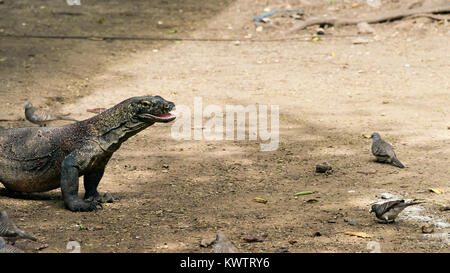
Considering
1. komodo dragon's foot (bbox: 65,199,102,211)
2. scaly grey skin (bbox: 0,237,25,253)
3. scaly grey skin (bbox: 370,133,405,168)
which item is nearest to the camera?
scaly grey skin (bbox: 0,237,25,253)

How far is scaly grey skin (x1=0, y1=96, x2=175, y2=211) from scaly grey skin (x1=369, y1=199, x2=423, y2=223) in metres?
1.79

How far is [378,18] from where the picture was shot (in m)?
13.8

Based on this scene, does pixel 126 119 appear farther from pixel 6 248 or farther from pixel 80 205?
pixel 6 248

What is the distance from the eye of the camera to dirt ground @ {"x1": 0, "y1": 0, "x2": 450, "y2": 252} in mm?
5086

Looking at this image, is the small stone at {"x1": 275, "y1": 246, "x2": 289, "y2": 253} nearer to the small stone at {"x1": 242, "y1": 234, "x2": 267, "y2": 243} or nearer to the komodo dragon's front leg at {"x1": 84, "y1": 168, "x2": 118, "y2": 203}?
the small stone at {"x1": 242, "y1": 234, "x2": 267, "y2": 243}

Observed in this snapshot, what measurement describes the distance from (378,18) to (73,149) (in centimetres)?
978

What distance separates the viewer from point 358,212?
542cm

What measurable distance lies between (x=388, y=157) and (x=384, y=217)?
5.49 ft

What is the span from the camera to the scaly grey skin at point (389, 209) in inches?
193

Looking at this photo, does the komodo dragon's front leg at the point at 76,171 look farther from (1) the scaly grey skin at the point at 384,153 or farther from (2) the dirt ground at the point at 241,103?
(1) the scaly grey skin at the point at 384,153

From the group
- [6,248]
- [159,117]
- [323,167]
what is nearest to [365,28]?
[323,167]

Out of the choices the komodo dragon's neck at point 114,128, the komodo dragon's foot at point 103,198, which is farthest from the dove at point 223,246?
the komodo dragon's foot at point 103,198

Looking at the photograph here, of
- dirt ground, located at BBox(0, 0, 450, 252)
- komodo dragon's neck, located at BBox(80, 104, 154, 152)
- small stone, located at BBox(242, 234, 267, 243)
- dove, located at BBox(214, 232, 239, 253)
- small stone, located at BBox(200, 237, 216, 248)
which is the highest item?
komodo dragon's neck, located at BBox(80, 104, 154, 152)

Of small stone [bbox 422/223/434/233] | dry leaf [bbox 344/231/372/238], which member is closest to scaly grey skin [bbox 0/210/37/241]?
dry leaf [bbox 344/231/372/238]
